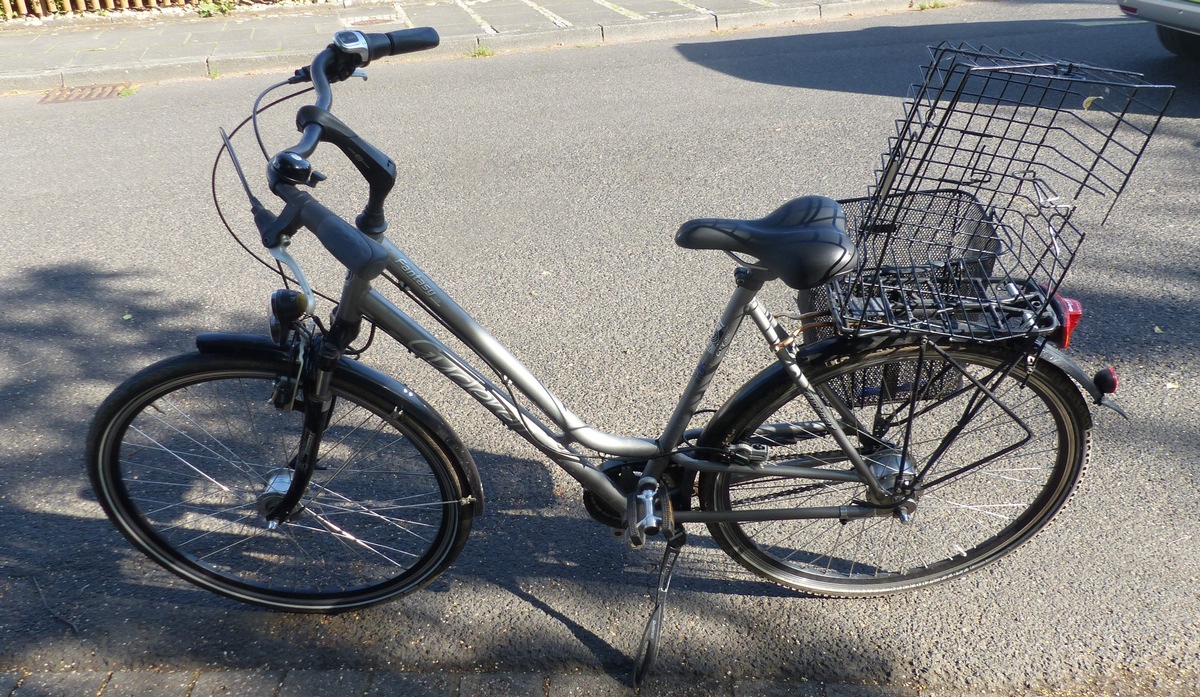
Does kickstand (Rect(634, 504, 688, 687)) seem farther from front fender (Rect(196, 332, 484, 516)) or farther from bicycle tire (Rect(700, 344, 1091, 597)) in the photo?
front fender (Rect(196, 332, 484, 516))

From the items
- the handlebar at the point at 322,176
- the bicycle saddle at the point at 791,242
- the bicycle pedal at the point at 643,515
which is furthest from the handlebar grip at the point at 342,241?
the bicycle pedal at the point at 643,515

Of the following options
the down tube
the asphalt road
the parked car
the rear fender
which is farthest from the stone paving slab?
the parked car

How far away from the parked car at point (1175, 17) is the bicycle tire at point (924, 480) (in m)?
5.02

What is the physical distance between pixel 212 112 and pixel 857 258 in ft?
20.5

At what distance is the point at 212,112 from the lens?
22.4 feet

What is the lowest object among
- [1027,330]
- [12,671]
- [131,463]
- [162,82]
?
[162,82]

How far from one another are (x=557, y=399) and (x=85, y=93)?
23.6 feet

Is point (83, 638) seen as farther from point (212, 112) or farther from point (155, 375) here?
point (212, 112)

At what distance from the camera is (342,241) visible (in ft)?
5.42

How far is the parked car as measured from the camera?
6328 mm

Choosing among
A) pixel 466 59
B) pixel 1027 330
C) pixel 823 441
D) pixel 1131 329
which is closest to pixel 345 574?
pixel 823 441

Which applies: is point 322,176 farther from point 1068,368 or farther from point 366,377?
point 1068,368

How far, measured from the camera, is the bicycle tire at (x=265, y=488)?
2197 millimetres

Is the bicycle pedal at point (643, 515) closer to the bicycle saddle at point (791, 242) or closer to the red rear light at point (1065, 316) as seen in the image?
the bicycle saddle at point (791, 242)
